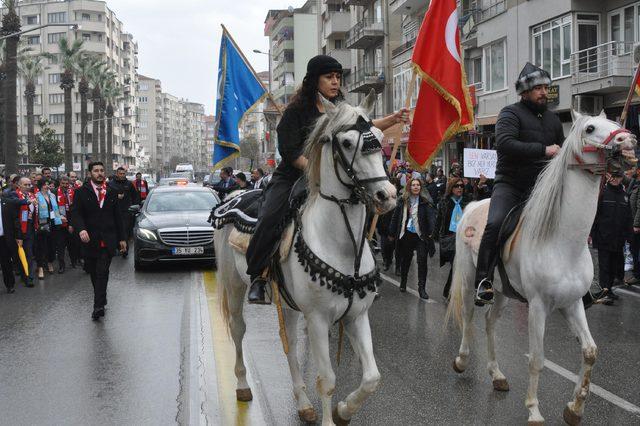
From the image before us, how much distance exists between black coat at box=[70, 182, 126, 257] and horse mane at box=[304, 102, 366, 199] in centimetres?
640

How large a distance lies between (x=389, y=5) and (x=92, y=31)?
79057mm

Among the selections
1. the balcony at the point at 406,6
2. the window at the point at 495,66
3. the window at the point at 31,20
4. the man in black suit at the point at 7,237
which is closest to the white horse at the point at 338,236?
the man in black suit at the point at 7,237

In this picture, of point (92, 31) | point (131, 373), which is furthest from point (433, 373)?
point (92, 31)

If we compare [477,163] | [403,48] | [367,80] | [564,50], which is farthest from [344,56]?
[477,163]

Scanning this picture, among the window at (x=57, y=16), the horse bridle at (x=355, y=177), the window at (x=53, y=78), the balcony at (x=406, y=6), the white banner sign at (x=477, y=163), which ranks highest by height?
the window at (x=57, y=16)

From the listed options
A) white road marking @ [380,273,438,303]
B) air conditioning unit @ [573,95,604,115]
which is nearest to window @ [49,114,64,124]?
air conditioning unit @ [573,95,604,115]

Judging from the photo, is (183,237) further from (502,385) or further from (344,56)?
(344,56)

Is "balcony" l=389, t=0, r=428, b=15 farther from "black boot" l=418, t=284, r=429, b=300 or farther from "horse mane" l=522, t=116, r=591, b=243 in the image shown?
"horse mane" l=522, t=116, r=591, b=243

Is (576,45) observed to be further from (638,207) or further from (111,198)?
(111,198)

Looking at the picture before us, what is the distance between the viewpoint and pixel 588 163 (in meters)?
5.54

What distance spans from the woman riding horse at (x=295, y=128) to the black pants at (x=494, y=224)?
56.9 inches

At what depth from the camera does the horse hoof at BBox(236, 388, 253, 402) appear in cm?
622

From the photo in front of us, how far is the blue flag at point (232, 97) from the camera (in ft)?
29.2

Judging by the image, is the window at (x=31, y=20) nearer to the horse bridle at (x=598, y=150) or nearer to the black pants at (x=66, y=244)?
the black pants at (x=66, y=244)
